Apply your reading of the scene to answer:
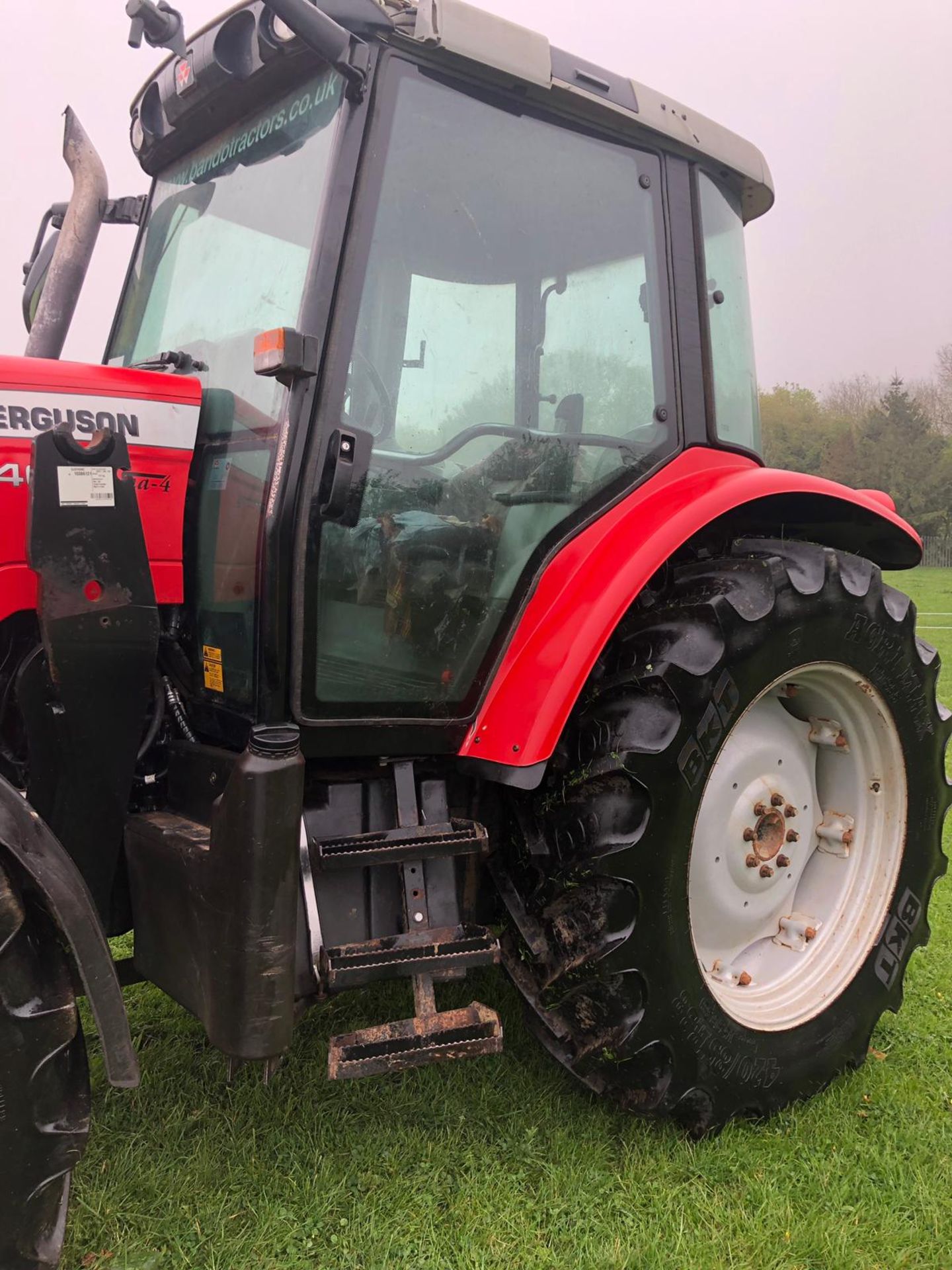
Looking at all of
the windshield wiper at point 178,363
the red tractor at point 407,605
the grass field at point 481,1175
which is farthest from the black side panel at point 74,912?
the windshield wiper at point 178,363

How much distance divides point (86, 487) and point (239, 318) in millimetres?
617

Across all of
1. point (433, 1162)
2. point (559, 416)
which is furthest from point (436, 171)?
point (433, 1162)

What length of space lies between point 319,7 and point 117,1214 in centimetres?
237

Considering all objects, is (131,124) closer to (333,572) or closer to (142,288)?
(142,288)

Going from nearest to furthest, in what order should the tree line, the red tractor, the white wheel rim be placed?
the red tractor
the white wheel rim
the tree line

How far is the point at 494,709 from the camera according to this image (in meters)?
2.20

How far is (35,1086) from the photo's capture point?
61.9 inches

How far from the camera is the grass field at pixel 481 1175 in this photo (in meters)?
1.96

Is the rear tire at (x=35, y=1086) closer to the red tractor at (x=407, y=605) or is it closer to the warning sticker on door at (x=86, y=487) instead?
the red tractor at (x=407, y=605)

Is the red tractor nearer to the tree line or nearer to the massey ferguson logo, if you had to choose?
the massey ferguson logo

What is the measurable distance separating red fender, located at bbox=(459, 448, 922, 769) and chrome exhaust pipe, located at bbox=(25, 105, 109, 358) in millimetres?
1296

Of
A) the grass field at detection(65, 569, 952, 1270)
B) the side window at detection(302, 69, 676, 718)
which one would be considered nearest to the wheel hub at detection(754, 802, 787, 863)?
the grass field at detection(65, 569, 952, 1270)

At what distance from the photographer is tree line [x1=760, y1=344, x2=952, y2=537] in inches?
1135

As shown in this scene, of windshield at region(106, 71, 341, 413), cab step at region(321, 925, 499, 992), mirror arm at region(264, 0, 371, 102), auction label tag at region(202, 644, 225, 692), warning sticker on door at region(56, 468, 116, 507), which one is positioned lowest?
cab step at region(321, 925, 499, 992)
